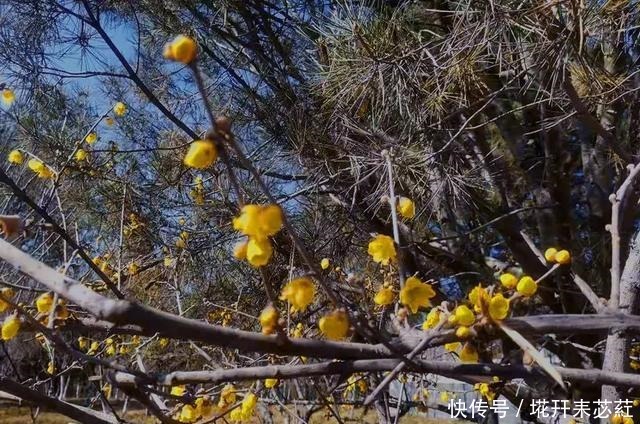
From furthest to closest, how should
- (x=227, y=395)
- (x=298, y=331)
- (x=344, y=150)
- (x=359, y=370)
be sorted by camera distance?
(x=344, y=150) < (x=298, y=331) < (x=227, y=395) < (x=359, y=370)

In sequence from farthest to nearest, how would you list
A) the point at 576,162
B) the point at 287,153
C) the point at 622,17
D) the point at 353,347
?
the point at 576,162, the point at 287,153, the point at 622,17, the point at 353,347

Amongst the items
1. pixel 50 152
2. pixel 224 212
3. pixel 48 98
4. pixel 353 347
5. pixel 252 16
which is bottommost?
pixel 353 347

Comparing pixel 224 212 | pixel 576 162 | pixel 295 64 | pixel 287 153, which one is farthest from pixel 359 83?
pixel 576 162

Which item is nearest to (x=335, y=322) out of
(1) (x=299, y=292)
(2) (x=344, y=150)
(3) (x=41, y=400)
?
(1) (x=299, y=292)

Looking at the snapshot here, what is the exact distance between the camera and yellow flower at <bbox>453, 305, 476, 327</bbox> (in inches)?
19.7

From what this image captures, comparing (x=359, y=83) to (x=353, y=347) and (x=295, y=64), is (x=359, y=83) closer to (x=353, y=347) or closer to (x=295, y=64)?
(x=295, y=64)

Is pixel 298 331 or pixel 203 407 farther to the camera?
pixel 298 331

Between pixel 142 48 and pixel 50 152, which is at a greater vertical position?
pixel 142 48

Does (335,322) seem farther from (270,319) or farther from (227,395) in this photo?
(227,395)

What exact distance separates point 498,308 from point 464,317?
3 centimetres

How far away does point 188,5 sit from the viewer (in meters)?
1.95

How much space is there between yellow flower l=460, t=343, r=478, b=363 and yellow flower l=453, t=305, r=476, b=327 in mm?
65

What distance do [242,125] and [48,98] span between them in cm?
72

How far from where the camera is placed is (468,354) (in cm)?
57
